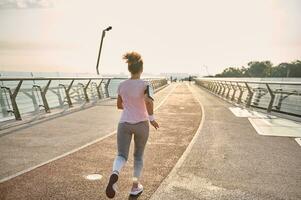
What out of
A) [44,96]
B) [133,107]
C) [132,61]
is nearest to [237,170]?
[133,107]

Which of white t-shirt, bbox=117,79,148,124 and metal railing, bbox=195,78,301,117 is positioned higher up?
white t-shirt, bbox=117,79,148,124

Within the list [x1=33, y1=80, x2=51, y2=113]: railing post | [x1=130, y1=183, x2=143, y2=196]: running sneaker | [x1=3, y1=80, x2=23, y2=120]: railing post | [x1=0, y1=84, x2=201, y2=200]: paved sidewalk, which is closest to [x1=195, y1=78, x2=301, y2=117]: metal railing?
[x1=0, y1=84, x2=201, y2=200]: paved sidewalk

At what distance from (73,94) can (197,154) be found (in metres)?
13.0

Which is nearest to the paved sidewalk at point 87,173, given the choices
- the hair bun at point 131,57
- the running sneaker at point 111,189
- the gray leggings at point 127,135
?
the running sneaker at point 111,189

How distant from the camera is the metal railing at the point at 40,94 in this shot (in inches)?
452

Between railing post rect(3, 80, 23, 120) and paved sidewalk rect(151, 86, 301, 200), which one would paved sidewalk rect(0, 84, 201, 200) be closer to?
paved sidewalk rect(151, 86, 301, 200)

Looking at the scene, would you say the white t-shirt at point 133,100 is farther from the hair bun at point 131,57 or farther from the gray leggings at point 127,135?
the hair bun at point 131,57

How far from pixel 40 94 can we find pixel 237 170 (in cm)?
1109

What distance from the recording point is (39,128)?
32.6 feet

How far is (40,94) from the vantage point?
14188 millimetres

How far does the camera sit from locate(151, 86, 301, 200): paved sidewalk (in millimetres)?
4636

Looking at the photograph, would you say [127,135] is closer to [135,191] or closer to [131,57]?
[135,191]

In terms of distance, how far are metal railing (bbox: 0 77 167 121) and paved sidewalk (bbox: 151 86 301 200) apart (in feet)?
24.2

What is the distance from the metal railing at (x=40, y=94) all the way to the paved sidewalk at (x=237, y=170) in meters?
7.38
